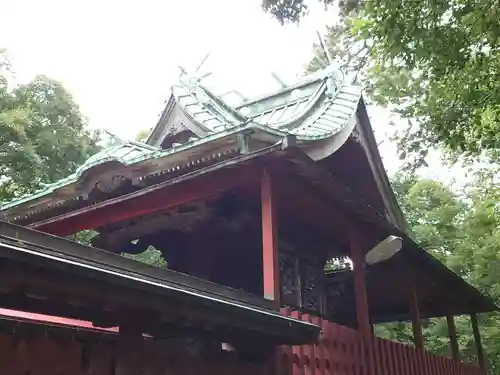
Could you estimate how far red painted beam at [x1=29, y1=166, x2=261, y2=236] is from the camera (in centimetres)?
585

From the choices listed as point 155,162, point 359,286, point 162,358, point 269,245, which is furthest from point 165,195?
point 359,286

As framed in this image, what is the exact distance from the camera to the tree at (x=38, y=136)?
14898 millimetres

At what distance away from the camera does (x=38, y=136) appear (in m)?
16.2

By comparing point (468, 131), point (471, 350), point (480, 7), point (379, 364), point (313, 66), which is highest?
point (313, 66)

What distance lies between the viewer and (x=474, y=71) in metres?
7.14

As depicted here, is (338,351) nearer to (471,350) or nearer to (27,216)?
(27,216)

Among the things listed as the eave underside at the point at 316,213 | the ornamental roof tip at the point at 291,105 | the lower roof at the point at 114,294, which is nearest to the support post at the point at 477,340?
the eave underside at the point at 316,213

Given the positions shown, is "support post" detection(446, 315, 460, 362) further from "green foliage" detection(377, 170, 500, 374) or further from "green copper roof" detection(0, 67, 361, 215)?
"green copper roof" detection(0, 67, 361, 215)

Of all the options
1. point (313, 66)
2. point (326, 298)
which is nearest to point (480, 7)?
point (326, 298)

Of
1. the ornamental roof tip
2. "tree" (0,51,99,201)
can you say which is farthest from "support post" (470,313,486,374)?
"tree" (0,51,99,201)

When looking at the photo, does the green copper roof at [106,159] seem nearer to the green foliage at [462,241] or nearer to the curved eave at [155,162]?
the curved eave at [155,162]

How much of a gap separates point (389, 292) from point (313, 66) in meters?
12.5

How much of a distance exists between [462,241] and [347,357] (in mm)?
11293

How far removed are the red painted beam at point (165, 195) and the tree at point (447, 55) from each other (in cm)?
247
